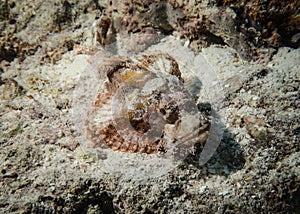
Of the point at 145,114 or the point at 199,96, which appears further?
the point at 199,96

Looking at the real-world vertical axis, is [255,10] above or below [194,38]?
above

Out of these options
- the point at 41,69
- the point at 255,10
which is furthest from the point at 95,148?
the point at 255,10

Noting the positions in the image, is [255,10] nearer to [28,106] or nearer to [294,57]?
[294,57]

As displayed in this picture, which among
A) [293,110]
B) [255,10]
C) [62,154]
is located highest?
[255,10]
